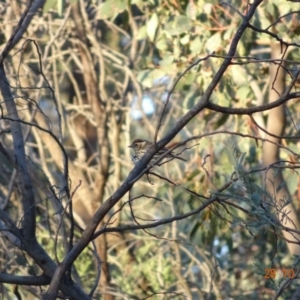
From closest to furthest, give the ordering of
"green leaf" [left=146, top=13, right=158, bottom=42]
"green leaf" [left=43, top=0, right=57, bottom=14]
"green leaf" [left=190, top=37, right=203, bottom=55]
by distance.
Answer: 1. "green leaf" [left=43, top=0, right=57, bottom=14]
2. "green leaf" [left=190, top=37, right=203, bottom=55]
3. "green leaf" [left=146, top=13, right=158, bottom=42]

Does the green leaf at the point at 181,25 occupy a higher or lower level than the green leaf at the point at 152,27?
lower

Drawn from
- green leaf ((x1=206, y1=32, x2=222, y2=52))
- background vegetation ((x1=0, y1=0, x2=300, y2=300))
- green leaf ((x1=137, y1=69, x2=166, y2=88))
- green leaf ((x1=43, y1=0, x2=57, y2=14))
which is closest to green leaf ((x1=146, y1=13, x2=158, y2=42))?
background vegetation ((x1=0, y1=0, x2=300, y2=300))

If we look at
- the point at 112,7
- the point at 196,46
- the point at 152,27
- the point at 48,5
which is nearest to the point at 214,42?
the point at 196,46

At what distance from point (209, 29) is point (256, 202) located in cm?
258

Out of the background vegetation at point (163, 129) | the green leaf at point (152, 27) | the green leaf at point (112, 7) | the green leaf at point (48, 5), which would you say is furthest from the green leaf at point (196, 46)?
A: the green leaf at point (48, 5)

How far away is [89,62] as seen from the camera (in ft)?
18.6

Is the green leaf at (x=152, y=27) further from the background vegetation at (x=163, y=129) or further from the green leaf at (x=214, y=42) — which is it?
the green leaf at (x=214, y=42)

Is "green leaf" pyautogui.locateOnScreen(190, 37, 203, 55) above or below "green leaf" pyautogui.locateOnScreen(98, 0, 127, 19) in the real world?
below

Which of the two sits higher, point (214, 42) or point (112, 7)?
point (112, 7)

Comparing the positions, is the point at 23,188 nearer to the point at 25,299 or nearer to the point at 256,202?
the point at 256,202

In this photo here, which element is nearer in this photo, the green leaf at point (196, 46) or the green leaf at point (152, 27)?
the green leaf at point (196, 46)

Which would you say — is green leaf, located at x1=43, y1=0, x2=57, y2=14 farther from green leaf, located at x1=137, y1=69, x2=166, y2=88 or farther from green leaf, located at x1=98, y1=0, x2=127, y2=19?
green leaf, located at x1=137, y1=69, x2=166, y2=88

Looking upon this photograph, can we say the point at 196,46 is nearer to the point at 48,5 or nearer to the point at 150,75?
the point at 150,75

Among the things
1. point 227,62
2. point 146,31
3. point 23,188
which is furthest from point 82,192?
point 227,62
